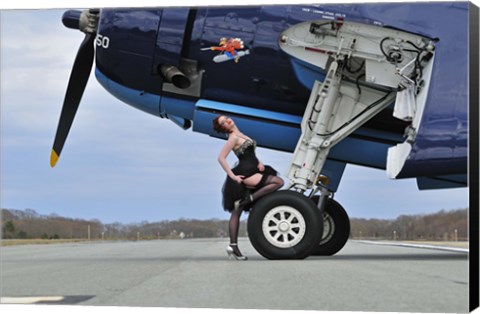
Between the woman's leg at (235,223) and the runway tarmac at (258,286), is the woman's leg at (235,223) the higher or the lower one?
the higher one

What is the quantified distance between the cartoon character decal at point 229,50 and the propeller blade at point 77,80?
5.77 feet

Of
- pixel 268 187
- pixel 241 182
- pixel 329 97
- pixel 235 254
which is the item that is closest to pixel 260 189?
pixel 268 187

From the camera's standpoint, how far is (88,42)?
32.3 feet

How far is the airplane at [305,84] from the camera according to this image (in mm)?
7984

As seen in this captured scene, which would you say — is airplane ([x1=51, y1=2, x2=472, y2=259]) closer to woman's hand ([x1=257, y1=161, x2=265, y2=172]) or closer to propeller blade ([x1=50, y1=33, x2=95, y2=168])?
propeller blade ([x1=50, y1=33, x2=95, y2=168])

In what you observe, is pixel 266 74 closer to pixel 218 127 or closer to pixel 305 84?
pixel 305 84

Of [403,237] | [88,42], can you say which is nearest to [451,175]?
[403,237]

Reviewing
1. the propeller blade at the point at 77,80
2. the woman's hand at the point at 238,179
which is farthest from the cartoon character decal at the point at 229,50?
the propeller blade at the point at 77,80

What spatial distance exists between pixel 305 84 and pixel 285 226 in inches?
76.2

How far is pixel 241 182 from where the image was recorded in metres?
8.16

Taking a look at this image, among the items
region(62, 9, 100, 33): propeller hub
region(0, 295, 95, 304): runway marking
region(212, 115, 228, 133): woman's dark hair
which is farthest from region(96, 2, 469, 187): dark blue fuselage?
region(0, 295, 95, 304): runway marking

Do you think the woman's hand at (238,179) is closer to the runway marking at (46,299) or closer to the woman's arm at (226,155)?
the woman's arm at (226,155)

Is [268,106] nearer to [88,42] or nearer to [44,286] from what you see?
[88,42]

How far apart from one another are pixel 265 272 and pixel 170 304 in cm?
154
